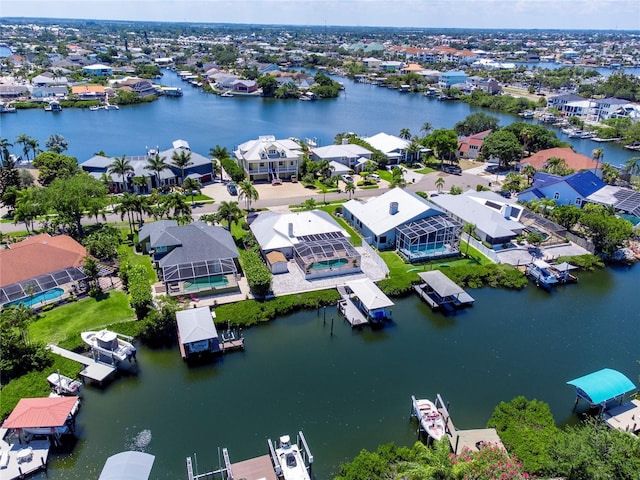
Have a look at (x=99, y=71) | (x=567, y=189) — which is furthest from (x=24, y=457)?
(x=99, y=71)

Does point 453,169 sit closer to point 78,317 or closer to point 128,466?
point 78,317

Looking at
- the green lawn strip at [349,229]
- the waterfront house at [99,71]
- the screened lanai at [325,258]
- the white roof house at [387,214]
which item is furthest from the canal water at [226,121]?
the screened lanai at [325,258]

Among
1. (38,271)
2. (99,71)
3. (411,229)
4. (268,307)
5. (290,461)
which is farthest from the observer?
(99,71)

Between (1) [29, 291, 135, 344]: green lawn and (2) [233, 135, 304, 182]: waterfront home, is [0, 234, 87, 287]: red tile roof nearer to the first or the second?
(1) [29, 291, 135, 344]: green lawn

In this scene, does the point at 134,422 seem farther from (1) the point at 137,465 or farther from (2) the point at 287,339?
(2) the point at 287,339

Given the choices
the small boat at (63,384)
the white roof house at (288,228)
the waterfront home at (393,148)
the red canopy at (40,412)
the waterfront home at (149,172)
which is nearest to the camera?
the red canopy at (40,412)

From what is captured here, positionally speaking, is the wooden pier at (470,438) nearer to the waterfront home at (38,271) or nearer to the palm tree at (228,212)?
the palm tree at (228,212)

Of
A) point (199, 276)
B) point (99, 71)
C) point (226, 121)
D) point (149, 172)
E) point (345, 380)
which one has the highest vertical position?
point (99, 71)
